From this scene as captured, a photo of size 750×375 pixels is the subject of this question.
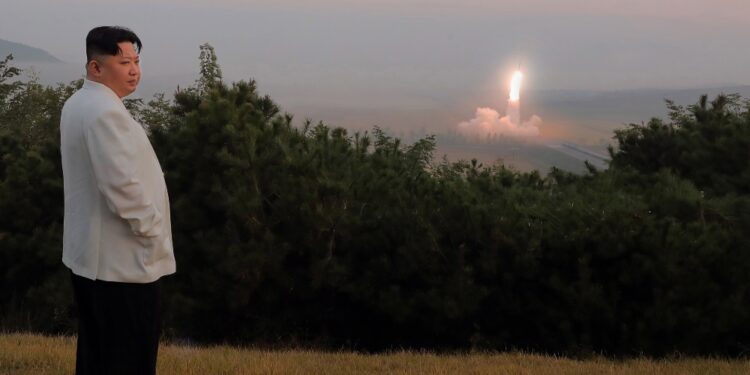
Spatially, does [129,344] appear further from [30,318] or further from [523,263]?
[30,318]

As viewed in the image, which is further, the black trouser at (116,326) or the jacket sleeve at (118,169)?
the black trouser at (116,326)

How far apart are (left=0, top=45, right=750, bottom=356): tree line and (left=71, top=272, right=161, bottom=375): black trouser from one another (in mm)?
5001

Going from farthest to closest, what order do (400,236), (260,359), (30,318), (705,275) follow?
(30,318) → (400,236) → (705,275) → (260,359)

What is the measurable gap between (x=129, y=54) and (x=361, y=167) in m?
6.29

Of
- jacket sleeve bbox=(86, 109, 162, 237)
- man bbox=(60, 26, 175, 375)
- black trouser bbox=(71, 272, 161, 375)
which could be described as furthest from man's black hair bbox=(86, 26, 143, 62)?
black trouser bbox=(71, 272, 161, 375)

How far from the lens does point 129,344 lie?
3.50m

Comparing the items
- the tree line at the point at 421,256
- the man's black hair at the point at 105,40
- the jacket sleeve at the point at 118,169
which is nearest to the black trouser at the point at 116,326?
the jacket sleeve at the point at 118,169

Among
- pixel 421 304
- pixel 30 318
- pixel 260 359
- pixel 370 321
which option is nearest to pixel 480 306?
pixel 421 304

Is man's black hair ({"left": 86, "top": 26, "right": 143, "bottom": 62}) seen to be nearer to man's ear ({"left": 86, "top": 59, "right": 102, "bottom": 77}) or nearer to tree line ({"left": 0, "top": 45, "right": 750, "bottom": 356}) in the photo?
man's ear ({"left": 86, "top": 59, "right": 102, "bottom": 77})

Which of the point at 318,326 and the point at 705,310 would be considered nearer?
the point at 705,310

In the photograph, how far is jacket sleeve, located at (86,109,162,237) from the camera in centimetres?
319

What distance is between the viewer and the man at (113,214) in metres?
3.22

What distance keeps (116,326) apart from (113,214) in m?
0.51

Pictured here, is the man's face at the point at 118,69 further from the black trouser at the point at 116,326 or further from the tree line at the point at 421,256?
the tree line at the point at 421,256
